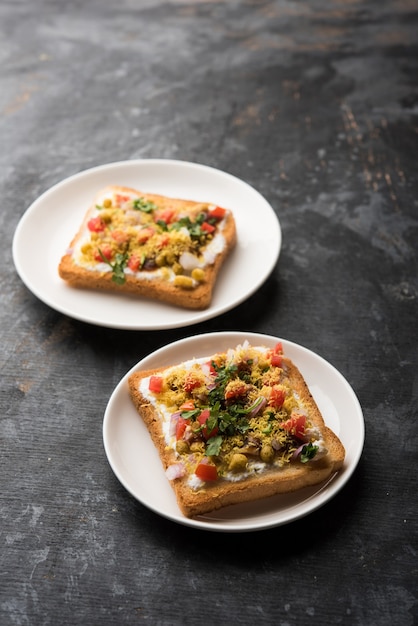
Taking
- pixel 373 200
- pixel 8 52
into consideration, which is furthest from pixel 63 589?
pixel 8 52

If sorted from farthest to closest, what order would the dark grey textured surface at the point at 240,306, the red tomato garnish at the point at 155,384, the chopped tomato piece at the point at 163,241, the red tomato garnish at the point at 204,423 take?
the chopped tomato piece at the point at 163,241 → the red tomato garnish at the point at 155,384 → the red tomato garnish at the point at 204,423 → the dark grey textured surface at the point at 240,306

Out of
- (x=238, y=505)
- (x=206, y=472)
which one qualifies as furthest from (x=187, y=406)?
(x=238, y=505)

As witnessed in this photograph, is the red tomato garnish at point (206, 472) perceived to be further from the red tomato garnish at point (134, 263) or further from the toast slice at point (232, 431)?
the red tomato garnish at point (134, 263)

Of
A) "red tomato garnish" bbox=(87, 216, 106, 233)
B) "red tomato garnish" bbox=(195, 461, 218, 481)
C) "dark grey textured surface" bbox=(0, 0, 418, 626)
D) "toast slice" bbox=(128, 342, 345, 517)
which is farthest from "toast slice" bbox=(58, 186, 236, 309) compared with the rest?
"red tomato garnish" bbox=(195, 461, 218, 481)

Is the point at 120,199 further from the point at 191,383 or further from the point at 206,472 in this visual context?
the point at 206,472

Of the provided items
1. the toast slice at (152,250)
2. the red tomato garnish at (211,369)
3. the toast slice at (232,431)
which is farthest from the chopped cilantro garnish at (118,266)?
the red tomato garnish at (211,369)

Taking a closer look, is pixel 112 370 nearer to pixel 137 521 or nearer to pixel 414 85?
pixel 137 521
